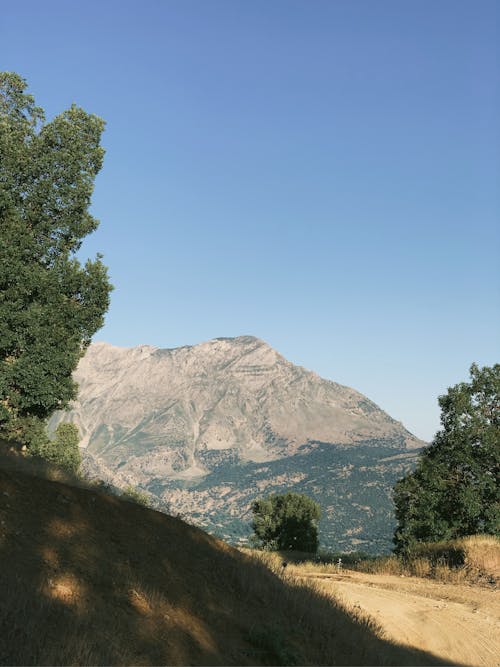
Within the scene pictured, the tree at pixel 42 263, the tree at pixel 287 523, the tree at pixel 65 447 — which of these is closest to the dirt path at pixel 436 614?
the tree at pixel 42 263

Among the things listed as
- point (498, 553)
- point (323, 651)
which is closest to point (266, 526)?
point (498, 553)

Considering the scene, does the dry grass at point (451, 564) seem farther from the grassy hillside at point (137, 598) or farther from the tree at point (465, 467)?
the grassy hillside at point (137, 598)

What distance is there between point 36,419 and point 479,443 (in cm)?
2732

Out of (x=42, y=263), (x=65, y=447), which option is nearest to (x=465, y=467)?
(x=42, y=263)

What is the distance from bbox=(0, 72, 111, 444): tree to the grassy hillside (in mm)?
10542

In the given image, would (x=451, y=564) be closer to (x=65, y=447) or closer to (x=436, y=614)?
(x=436, y=614)

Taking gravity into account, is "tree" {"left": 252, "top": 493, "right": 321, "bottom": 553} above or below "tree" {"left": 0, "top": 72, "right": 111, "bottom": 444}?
below

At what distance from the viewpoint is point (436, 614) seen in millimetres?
16516

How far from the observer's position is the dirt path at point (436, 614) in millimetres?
14531

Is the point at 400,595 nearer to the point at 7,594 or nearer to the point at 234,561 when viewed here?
the point at 234,561

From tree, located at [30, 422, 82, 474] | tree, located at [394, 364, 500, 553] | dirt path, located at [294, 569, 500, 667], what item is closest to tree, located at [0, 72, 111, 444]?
dirt path, located at [294, 569, 500, 667]

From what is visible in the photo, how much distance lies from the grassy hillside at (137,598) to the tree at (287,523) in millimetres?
82258

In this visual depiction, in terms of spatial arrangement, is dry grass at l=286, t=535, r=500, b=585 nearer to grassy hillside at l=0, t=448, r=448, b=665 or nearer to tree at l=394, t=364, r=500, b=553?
tree at l=394, t=364, r=500, b=553

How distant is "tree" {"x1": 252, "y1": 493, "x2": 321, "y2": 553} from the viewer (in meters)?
93.5
